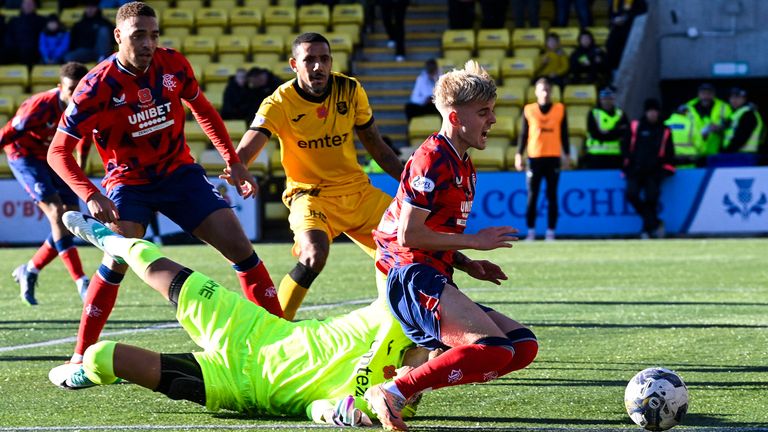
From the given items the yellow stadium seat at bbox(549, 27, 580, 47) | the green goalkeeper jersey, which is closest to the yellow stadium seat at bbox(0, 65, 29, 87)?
the yellow stadium seat at bbox(549, 27, 580, 47)

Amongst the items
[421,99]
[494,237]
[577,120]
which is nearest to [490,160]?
[577,120]

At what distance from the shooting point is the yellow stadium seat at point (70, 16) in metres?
23.7

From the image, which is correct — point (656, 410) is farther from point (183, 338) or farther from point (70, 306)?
point (70, 306)

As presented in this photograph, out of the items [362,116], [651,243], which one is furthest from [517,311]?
[651,243]

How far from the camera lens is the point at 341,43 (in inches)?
883

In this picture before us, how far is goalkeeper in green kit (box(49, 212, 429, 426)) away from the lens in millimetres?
5148

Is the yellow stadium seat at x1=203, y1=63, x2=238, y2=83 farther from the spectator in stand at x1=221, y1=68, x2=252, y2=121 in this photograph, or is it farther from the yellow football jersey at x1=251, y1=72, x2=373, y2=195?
the yellow football jersey at x1=251, y1=72, x2=373, y2=195

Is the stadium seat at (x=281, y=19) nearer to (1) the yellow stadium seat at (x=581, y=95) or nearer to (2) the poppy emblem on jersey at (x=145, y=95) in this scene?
(1) the yellow stadium seat at (x=581, y=95)

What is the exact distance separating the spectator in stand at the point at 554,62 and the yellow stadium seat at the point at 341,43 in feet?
10.9

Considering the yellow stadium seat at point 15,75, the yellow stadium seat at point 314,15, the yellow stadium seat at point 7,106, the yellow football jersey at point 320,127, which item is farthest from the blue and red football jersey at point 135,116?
the yellow stadium seat at point 314,15

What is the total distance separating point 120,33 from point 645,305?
485 cm

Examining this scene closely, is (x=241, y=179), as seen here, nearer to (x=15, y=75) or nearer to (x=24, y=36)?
(x=15, y=75)

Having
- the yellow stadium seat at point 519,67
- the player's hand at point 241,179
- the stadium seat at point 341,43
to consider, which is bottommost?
the yellow stadium seat at point 519,67

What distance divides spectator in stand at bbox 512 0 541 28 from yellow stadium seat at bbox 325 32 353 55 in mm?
2981
